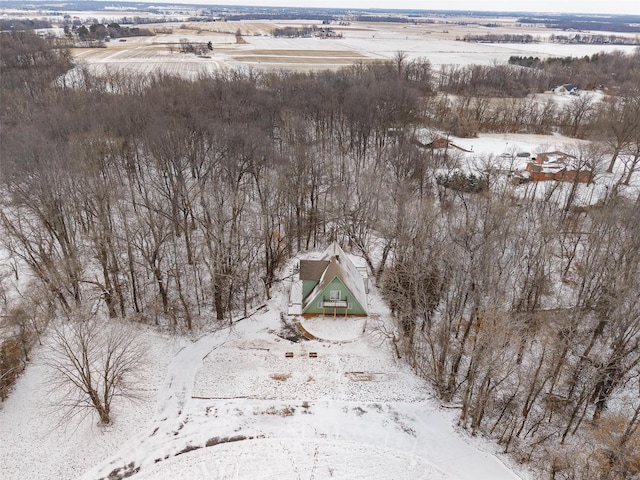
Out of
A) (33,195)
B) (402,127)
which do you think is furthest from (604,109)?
(33,195)

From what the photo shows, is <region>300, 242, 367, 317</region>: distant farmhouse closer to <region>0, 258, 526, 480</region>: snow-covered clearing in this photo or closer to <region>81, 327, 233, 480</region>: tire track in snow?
<region>0, 258, 526, 480</region>: snow-covered clearing

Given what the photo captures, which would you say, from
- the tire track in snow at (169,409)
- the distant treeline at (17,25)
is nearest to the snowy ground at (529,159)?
the tire track in snow at (169,409)

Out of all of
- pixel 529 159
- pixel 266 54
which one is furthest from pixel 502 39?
pixel 529 159

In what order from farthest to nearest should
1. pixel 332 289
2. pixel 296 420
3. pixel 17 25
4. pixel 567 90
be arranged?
pixel 17 25, pixel 567 90, pixel 332 289, pixel 296 420

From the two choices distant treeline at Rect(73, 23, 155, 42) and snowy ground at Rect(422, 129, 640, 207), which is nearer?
snowy ground at Rect(422, 129, 640, 207)

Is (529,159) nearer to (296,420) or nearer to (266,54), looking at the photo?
(296,420)

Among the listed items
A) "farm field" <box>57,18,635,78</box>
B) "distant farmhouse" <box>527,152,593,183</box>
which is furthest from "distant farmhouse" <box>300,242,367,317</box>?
"farm field" <box>57,18,635,78</box>
